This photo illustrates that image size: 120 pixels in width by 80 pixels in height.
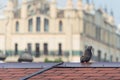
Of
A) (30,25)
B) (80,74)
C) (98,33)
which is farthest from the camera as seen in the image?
(98,33)

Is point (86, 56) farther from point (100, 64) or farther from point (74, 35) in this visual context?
point (74, 35)

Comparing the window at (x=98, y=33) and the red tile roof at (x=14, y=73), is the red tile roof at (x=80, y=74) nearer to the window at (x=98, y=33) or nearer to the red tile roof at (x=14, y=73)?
the red tile roof at (x=14, y=73)

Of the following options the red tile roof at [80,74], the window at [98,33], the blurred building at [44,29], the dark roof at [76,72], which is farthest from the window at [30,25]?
the red tile roof at [80,74]

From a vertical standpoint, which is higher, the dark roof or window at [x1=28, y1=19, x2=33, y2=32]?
window at [x1=28, y1=19, x2=33, y2=32]

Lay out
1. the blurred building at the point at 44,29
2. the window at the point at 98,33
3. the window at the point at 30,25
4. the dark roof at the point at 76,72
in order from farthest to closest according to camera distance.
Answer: the window at the point at 98,33
the window at the point at 30,25
the blurred building at the point at 44,29
the dark roof at the point at 76,72

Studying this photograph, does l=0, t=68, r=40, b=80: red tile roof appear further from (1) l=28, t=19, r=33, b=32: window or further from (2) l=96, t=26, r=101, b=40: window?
(2) l=96, t=26, r=101, b=40: window

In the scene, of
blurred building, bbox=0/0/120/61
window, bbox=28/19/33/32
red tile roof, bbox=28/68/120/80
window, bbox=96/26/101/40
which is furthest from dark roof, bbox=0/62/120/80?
window, bbox=96/26/101/40

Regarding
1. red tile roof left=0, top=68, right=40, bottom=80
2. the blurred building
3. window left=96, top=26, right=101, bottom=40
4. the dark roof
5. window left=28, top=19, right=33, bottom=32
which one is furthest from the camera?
window left=96, top=26, right=101, bottom=40

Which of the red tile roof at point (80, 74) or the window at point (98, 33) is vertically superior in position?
the window at point (98, 33)

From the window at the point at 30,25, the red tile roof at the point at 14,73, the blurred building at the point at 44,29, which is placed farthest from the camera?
the window at the point at 30,25

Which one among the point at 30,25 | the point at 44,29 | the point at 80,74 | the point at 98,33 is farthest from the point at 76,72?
the point at 98,33

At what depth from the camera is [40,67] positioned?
14508mm

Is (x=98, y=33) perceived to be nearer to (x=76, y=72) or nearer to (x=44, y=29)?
(x=44, y=29)

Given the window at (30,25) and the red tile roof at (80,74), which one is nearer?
the red tile roof at (80,74)
